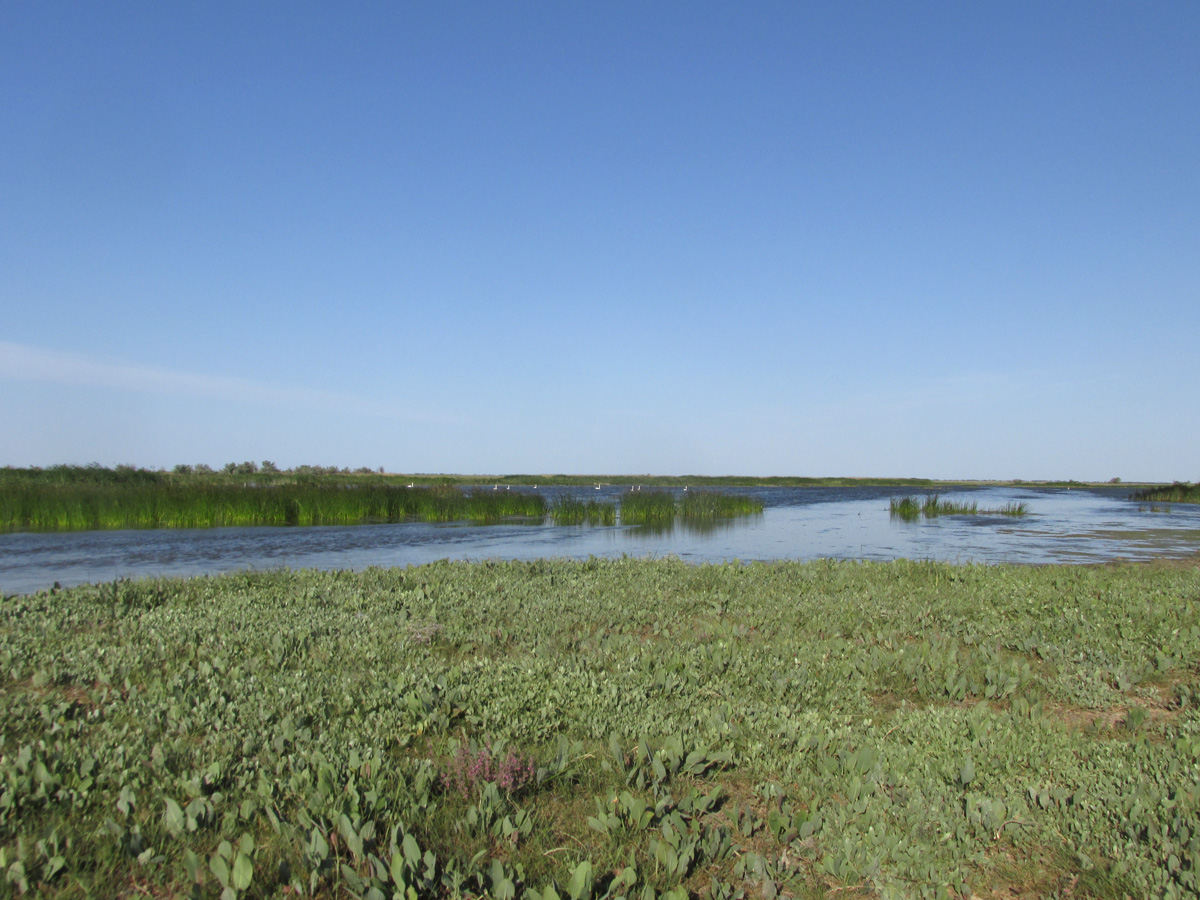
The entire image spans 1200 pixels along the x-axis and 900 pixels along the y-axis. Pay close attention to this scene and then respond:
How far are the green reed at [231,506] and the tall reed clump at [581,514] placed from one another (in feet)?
5.47

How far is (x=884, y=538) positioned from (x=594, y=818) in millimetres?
23930

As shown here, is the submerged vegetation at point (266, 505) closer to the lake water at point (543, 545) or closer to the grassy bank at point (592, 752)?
the lake water at point (543, 545)

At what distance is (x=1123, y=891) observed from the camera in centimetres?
323

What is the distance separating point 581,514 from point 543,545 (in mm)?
11412

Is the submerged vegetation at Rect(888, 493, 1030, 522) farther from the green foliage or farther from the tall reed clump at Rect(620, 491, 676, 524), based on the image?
the green foliage

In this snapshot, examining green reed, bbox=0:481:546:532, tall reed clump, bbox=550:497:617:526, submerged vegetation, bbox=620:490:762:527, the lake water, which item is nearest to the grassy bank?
the lake water

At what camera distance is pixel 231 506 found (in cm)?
2877

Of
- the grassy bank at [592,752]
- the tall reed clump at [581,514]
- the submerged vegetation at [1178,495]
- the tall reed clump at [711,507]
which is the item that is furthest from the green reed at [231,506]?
the submerged vegetation at [1178,495]

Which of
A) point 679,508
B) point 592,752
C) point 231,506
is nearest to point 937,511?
point 679,508

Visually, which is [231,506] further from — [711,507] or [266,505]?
[711,507]

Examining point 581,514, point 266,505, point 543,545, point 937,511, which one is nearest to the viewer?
point 543,545

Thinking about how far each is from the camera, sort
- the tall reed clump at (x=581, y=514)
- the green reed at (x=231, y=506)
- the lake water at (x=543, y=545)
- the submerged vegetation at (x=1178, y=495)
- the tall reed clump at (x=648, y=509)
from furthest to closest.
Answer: the submerged vegetation at (x=1178, y=495), the tall reed clump at (x=648, y=509), the tall reed clump at (x=581, y=514), the green reed at (x=231, y=506), the lake water at (x=543, y=545)

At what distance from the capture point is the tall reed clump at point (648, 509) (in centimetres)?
3353

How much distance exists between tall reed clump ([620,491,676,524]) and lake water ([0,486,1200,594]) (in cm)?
304
